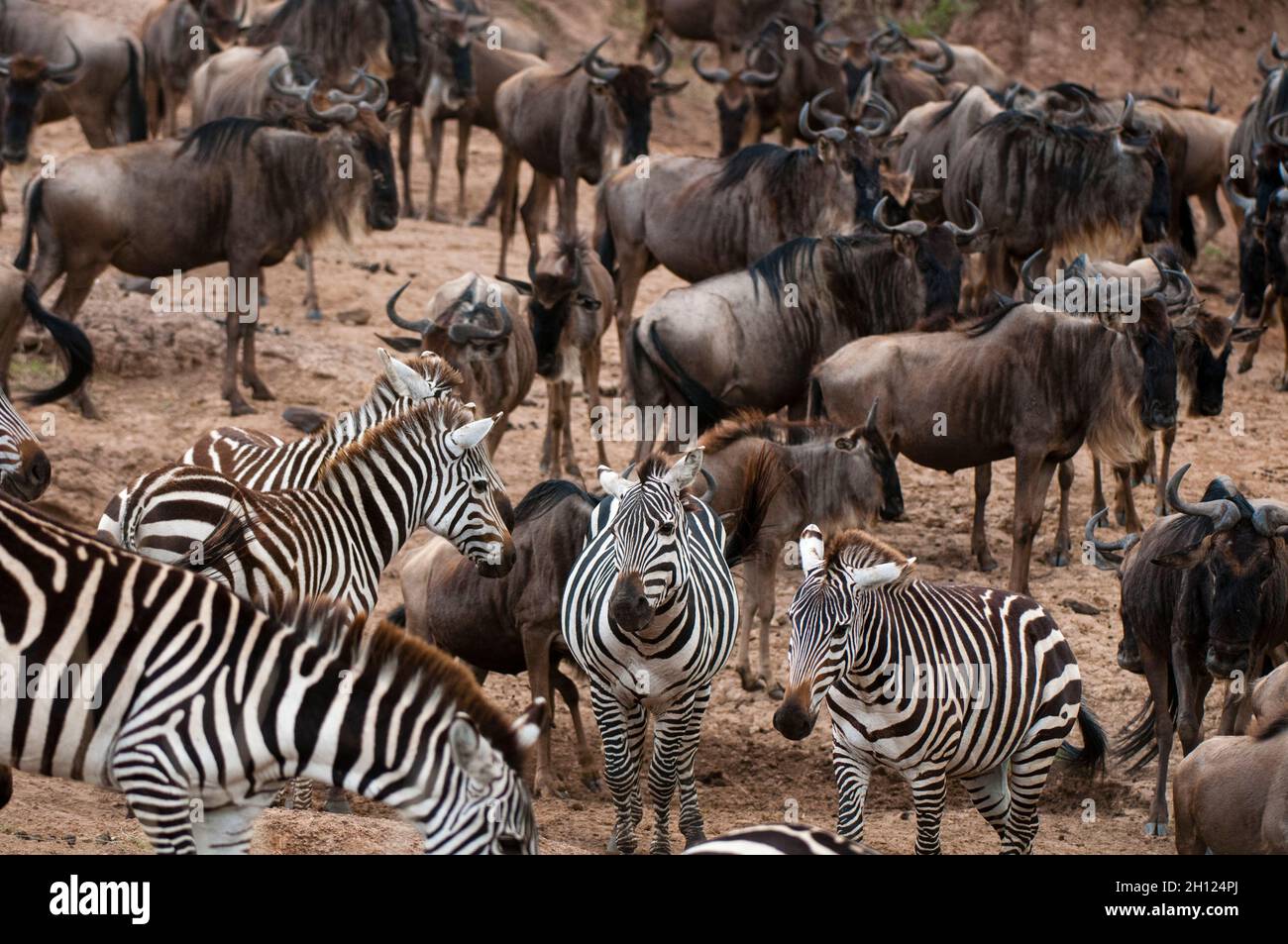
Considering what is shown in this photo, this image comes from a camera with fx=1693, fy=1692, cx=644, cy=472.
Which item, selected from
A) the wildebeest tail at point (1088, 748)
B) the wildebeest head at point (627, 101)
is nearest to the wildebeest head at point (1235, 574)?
the wildebeest tail at point (1088, 748)

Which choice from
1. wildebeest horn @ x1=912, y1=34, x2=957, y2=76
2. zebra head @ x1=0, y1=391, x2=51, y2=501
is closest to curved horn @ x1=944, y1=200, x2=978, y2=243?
zebra head @ x1=0, y1=391, x2=51, y2=501

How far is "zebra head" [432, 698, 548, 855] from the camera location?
4.60 meters

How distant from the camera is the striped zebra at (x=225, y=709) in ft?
15.5

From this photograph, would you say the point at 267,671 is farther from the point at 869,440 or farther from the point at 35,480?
the point at 869,440

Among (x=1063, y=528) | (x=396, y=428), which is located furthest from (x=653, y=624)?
(x=1063, y=528)

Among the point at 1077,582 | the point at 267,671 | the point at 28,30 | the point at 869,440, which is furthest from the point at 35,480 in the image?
the point at 28,30

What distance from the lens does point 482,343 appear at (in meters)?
10.3

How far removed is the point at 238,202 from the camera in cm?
1192

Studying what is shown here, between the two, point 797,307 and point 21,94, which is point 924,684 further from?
point 21,94

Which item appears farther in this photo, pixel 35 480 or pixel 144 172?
pixel 144 172

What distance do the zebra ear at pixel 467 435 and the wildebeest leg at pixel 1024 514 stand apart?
404cm

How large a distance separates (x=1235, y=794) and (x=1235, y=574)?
1255 mm

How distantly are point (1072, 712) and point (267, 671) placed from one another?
11.2 feet

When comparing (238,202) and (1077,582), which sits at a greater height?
(238,202)
